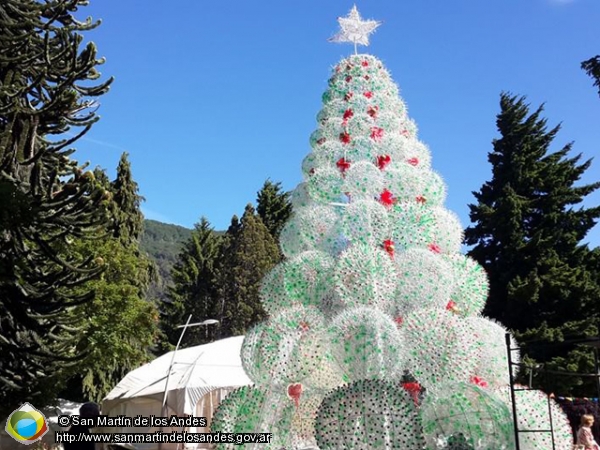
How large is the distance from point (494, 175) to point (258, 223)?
10.1m

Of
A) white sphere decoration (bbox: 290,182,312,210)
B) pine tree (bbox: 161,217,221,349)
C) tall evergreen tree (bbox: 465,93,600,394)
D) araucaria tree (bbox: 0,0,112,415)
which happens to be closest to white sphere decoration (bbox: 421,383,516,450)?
white sphere decoration (bbox: 290,182,312,210)

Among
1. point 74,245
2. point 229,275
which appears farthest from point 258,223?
point 74,245

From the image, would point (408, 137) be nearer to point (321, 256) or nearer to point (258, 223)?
point (321, 256)

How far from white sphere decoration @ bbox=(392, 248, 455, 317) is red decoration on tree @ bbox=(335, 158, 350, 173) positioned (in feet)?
6.56

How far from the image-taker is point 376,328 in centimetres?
626

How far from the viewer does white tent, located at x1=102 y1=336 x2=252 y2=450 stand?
1464 cm

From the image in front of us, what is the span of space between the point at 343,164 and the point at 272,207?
2264cm

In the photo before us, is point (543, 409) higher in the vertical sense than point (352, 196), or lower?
lower

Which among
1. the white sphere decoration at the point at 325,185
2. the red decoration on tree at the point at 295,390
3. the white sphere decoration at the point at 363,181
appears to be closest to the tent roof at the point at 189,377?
the white sphere decoration at the point at 325,185

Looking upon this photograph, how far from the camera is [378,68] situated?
954 centimetres

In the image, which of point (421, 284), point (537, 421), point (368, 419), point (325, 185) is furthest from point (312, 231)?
point (537, 421)

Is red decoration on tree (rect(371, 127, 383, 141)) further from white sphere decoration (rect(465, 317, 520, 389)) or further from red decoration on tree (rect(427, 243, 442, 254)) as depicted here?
white sphere decoration (rect(465, 317, 520, 389))

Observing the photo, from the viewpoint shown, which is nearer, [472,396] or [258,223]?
[472,396]

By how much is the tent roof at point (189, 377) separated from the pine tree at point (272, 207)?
13.7m
